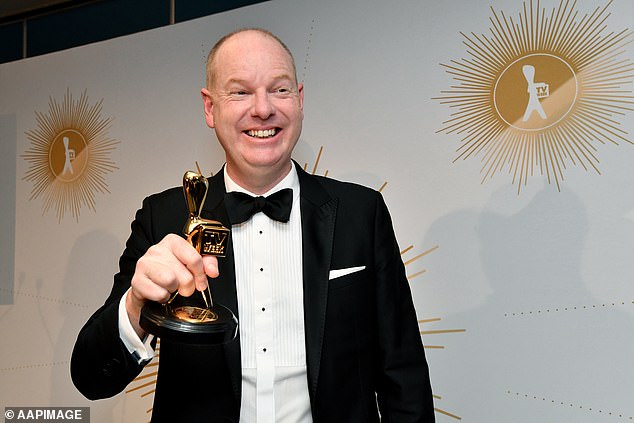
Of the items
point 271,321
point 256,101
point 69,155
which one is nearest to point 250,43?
point 256,101

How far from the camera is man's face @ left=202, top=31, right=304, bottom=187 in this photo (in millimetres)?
1705

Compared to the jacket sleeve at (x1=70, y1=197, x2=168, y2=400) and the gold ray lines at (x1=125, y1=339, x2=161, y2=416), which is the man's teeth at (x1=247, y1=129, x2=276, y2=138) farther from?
the gold ray lines at (x1=125, y1=339, x2=161, y2=416)

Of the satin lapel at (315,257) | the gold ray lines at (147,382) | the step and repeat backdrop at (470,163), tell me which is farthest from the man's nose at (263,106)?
the gold ray lines at (147,382)

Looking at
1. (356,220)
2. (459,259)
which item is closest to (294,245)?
(356,220)

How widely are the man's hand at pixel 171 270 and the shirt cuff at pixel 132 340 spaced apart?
6.3 inches

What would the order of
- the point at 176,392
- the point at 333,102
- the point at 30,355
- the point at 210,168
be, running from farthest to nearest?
the point at 30,355, the point at 210,168, the point at 333,102, the point at 176,392

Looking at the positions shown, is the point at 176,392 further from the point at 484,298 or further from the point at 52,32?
the point at 52,32

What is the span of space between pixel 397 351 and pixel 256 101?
708mm

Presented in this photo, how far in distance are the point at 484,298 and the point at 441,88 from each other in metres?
0.72

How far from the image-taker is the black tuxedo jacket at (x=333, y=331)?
163cm

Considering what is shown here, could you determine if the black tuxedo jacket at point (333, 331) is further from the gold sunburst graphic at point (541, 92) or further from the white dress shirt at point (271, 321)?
the gold sunburst graphic at point (541, 92)

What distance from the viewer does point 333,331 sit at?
5.46 ft

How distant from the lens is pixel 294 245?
1814 millimetres

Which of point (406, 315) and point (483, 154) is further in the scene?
point (483, 154)
